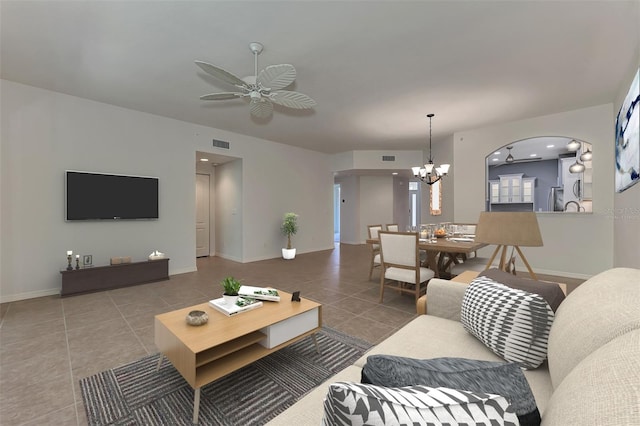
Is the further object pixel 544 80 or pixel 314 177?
pixel 314 177

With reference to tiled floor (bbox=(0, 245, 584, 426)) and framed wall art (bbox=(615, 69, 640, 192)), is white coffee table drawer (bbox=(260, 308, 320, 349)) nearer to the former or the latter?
tiled floor (bbox=(0, 245, 584, 426))

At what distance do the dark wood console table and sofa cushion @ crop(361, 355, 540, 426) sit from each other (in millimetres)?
4652

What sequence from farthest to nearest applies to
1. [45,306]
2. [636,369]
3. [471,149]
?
1. [471,149]
2. [45,306]
3. [636,369]

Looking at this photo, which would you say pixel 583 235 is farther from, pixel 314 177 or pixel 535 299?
pixel 314 177

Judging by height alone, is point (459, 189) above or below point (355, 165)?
below

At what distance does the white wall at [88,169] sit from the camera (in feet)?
11.7

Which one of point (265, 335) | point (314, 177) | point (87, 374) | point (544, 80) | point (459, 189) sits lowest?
point (87, 374)

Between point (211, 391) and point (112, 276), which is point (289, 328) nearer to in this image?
point (211, 391)

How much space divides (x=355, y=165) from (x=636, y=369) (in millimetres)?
7350

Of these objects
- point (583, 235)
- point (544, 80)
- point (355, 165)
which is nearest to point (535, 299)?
point (544, 80)

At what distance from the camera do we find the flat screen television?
13.0 ft

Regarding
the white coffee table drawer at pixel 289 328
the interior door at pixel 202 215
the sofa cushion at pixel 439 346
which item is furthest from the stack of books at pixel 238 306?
the interior door at pixel 202 215

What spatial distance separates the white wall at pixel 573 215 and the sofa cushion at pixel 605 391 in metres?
5.49

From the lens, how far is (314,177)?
7840mm
